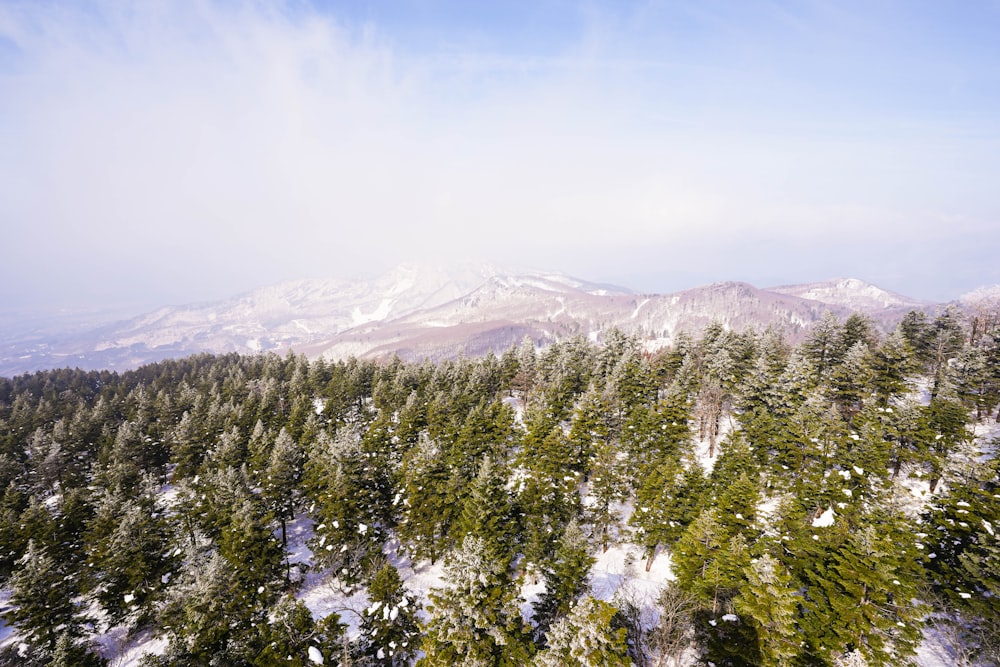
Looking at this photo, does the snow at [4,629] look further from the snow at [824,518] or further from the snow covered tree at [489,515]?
the snow at [824,518]

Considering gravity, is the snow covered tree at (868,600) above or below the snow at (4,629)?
above

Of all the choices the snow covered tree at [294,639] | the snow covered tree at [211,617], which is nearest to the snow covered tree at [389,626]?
the snow covered tree at [294,639]

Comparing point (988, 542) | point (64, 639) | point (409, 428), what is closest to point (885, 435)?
point (988, 542)

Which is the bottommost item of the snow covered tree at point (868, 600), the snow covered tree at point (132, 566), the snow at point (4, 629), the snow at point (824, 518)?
the snow at point (4, 629)

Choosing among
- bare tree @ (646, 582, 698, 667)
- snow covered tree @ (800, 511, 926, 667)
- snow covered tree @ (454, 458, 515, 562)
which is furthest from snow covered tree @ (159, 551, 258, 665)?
snow covered tree @ (800, 511, 926, 667)

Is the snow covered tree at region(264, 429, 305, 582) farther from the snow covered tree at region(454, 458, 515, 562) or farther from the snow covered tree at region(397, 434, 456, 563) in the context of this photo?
the snow covered tree at region(454, 458, 515, 562)
